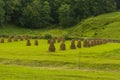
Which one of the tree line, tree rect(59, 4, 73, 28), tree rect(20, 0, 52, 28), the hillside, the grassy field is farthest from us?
tree rect(20, 0, 52, 28)

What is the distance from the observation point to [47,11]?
16288 cm

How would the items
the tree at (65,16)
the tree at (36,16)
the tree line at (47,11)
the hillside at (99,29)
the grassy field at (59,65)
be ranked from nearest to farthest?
the grassy field at (59,65)
the hillside at (99,29)
the tree at (65,16)
the tree line at (47,11)
the tree at (36,16)

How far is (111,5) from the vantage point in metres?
163

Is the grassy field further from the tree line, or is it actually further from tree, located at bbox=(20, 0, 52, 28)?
tree, located at bbox=(20, 0, 52, 28)

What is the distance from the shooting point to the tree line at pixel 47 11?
15738cm

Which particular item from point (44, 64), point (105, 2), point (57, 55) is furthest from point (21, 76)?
point (105, 2)

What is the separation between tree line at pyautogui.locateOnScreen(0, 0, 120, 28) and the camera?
15738cm

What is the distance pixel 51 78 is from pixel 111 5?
435 feet

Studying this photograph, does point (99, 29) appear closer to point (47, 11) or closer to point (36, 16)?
point (36, 16)

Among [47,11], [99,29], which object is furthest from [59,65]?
[47,11]

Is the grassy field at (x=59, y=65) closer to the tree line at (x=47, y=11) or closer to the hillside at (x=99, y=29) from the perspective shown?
the hillside at (x=99, y=29)

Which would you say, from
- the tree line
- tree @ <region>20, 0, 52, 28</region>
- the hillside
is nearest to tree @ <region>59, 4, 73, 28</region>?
the tree line

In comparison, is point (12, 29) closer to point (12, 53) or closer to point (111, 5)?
point (111, 5)

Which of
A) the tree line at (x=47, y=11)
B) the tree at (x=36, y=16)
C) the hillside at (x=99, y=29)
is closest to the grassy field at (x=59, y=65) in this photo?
the hillside at (x=99, y=29)
